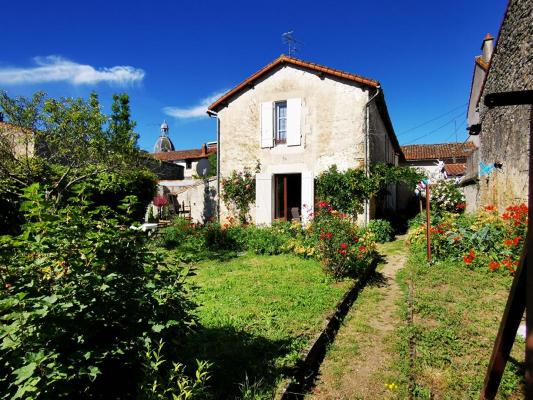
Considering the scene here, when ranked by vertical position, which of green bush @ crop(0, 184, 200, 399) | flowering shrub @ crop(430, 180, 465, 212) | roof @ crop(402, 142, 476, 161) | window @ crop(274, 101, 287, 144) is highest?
roof @ crop(402, 142, 476, 161)

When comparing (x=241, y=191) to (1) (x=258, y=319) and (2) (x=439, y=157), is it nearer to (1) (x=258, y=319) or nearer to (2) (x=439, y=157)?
(1) (x=258, y=319)

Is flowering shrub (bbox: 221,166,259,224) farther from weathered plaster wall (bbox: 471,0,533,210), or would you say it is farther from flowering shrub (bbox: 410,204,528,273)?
weathered plaster wall (bbox: 471,0,533,210)

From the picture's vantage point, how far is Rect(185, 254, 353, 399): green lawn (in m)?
3.05

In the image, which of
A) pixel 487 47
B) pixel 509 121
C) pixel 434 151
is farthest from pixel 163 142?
pixel 509 121

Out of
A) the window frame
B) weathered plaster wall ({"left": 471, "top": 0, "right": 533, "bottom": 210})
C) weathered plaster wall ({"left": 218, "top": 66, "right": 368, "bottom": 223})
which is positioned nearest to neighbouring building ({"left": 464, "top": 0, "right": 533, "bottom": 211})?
weathered plaster wall ({"left": 471, "top": 0, "right": 533, "bottom": 210})

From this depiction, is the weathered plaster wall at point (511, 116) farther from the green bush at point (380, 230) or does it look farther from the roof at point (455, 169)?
the roof at point (455, 169)

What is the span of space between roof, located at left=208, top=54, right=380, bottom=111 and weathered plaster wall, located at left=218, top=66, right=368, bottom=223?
21 centimetres

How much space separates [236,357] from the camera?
11.1 ft

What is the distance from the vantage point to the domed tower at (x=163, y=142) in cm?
4800

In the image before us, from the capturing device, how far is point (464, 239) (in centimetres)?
770

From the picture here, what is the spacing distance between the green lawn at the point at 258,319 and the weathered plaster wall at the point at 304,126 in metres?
4.87

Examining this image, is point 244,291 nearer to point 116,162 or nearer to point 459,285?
point 459,285

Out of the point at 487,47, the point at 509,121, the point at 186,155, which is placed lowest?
the point at 509,121

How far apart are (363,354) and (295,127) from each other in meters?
8.85
